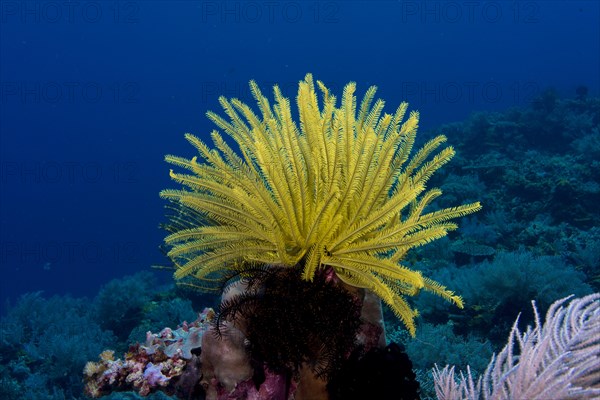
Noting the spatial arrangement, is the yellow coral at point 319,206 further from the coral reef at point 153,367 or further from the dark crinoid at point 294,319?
the coral reef at point 153,367

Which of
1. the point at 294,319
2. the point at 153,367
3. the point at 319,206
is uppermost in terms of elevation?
the point at 319,206

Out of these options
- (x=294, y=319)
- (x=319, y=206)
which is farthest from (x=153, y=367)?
(x=319, y=206)

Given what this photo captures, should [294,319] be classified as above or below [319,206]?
below

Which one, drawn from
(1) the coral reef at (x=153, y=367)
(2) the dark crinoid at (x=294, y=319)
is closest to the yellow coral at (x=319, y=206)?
(2) the dark crinoid at (x=294, y=319)

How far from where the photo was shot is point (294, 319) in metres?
3.25

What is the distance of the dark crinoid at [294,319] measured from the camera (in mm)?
3258

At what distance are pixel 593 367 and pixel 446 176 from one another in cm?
1416

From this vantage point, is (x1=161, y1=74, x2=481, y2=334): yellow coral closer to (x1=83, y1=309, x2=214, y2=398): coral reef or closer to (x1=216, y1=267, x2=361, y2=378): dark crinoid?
(x1=216, y1=267, x2=361, y2=378): dark crinoid

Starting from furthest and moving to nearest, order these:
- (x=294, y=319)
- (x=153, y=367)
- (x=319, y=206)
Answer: (x=153, y=367) → (x=319, y=206) → (x=294, y=319)

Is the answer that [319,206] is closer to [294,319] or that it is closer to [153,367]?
[294,319]

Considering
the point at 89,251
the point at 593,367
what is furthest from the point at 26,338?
the point at 89,251

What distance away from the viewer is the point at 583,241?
1086 centimetres

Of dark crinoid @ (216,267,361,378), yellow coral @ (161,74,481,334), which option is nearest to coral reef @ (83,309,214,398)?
dark crinoid @ (216,267,361,378)

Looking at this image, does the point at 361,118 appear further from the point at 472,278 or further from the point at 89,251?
→ the point at 89,251
